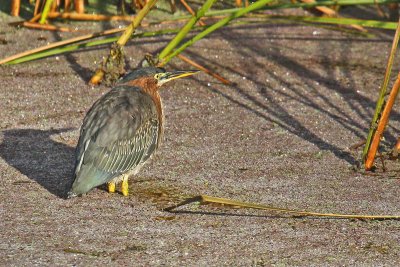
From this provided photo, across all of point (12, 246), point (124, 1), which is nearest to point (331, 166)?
point (12, 246)

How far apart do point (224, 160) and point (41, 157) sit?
1.05 m

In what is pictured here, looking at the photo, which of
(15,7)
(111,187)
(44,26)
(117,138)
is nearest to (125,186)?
(111,187)

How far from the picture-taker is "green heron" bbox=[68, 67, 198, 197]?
5098 mm

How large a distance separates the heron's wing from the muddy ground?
0.51 ft

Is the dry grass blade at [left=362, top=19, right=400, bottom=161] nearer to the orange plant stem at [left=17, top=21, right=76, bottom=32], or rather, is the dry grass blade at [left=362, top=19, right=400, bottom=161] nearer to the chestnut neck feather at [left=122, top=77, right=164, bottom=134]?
the chestnut neck feather at [left=122, top=77, right=164, bottom=134]

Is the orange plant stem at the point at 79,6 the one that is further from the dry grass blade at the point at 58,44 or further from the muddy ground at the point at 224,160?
the dry grass blade at the point at 58,44

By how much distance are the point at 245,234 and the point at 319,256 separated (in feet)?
1.31

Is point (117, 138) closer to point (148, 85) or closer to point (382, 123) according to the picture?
point (148, 85)

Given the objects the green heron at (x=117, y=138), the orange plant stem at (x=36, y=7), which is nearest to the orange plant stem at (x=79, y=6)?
the orange plant stem at (x=36, y=7)

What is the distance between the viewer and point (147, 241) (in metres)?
4.53

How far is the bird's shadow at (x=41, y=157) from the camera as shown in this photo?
17.5 ft

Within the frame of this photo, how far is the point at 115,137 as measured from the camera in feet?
17.2

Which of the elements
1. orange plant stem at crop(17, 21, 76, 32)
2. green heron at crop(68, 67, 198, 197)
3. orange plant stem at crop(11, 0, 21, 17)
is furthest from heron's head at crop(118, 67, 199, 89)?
orange plant stem at crop(11, 0, 21, 17)

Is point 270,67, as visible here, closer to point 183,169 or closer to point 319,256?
point 183,169
